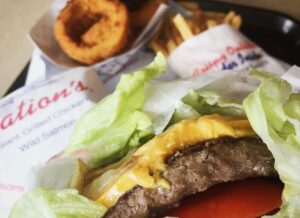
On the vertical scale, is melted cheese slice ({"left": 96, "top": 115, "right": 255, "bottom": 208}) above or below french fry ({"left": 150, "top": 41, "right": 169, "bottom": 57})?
above

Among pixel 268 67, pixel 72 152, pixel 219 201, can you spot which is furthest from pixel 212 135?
pixel 268 67

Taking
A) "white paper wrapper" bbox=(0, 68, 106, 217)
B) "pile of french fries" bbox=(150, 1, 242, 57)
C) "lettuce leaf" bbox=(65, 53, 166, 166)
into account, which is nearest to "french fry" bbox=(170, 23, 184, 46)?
"pile of french fries" bbox=(150, 1, 242, 57)

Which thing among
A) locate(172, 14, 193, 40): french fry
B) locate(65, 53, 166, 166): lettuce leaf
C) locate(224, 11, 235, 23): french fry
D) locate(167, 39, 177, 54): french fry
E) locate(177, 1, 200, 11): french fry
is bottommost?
locate(224, 11, 235, 23): french fry

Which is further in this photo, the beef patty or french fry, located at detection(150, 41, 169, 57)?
french fry, located at detection(150, 41, 169, 57)

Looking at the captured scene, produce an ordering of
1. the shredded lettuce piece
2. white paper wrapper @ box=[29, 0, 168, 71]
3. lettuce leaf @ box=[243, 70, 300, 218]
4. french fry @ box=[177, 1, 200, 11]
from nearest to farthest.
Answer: lettuce leaf @ box=[243, 70, 300, 218] → the shredded lettuce piece → white paper wrapper @ box=[29, 0, 168, 71] → french fry @ box=[177, 1, 200, 11]

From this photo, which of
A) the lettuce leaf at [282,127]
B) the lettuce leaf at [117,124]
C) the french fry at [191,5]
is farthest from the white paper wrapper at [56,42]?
the lettuce leaf at [282,127]

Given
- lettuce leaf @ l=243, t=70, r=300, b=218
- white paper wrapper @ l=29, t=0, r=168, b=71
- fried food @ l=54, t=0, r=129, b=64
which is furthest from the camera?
white paper wrapper @ l=29, t=0, r=168, b=71

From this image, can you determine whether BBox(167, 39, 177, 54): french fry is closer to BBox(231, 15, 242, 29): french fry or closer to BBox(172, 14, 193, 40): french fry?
BBox(172, 14, 193, 40): french fry
